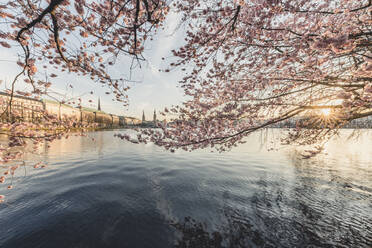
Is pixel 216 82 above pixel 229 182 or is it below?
above

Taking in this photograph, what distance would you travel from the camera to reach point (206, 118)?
235 inches

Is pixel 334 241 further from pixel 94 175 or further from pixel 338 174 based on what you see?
pixel 94 175

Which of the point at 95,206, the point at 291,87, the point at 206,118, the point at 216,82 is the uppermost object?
the point at 216,82

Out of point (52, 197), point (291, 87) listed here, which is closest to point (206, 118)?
point (291, 87)

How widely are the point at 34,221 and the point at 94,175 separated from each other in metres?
4.47

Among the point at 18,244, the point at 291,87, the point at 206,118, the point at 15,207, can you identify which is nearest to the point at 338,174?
the point at 291,87

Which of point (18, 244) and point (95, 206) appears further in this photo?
point (95, 206)

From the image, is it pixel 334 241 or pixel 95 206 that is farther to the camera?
pixel 95 206

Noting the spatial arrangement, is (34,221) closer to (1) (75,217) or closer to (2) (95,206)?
(1) (75,217)

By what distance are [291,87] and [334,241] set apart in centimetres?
549

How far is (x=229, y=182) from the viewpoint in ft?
25.7

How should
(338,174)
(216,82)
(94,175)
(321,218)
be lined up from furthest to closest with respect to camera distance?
(338,174) → (94,175) → (216,82) → (321,218)

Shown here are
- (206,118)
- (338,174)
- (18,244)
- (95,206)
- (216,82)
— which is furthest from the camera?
(338,174)

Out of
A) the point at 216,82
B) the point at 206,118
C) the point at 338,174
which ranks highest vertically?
the point at 216,82
